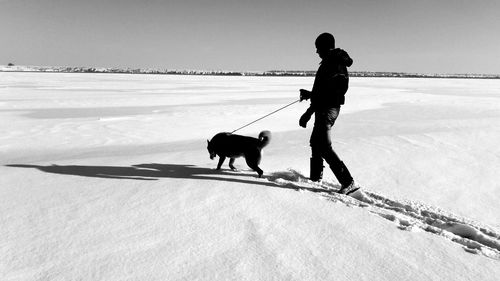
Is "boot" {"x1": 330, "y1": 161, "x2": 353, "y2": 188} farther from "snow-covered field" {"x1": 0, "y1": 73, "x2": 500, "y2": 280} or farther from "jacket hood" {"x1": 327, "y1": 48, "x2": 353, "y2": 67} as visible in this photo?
"jacket hood" {"x1": 327, "y1": 48, "x2": 353, "y2": 67}

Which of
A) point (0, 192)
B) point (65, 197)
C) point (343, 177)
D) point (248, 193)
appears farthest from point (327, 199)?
point (0, 192)

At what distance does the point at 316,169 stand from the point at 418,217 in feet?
4.58

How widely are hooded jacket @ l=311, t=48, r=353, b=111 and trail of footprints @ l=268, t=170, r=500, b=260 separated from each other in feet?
3.34

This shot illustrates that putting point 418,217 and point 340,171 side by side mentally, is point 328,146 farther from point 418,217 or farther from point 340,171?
point 418,217

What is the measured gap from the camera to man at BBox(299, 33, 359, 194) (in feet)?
12.7

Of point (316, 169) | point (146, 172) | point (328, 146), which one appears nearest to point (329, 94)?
point (328, 146)

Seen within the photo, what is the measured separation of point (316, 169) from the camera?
446 centimetres

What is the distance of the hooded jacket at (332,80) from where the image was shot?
384 centimetres

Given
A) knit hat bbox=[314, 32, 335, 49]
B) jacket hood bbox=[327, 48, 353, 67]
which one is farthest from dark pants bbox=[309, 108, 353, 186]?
knit hat bbox=[314, 32, 335, 49]

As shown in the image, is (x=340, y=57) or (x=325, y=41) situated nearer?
(x=340, y=57)

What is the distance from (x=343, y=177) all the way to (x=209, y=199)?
1604mm

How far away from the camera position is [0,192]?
3.80m

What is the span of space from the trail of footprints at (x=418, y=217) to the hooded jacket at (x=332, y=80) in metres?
1.02

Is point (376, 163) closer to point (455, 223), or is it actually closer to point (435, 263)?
point (455, 223)
